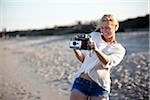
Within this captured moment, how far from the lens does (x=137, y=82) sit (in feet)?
13.4

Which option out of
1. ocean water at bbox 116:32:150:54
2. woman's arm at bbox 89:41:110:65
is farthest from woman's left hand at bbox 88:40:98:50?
ocean water at bbox 116:32:150:54

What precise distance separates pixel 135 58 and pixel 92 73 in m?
3.01

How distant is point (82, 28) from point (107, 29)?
3.02m

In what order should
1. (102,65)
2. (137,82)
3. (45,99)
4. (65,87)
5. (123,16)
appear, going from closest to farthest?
(102,65), (45,99), (65,87), (137,82), (123,16)

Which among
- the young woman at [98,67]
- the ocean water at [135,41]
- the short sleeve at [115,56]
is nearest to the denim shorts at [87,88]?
the young woman at [98,67]

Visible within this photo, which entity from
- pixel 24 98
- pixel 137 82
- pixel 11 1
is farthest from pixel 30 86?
pixel 137 82

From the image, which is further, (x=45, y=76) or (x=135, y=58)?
(x=135, y=58)

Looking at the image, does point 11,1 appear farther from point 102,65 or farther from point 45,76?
point 102,65

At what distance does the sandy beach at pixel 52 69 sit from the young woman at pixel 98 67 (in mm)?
1682

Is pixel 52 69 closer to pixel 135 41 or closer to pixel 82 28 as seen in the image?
pixel 82 28

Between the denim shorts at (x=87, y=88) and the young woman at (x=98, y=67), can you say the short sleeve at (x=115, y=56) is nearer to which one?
the young woman at (x=98, y=67)

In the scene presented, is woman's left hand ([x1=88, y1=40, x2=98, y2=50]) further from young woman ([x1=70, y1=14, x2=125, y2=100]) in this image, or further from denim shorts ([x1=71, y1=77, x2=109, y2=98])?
denim shorts ([x1=71, y1=77, x2=109, y2=98])

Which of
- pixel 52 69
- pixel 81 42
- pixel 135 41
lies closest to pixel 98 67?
pixel 81 42

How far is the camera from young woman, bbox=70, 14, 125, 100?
181 cm
